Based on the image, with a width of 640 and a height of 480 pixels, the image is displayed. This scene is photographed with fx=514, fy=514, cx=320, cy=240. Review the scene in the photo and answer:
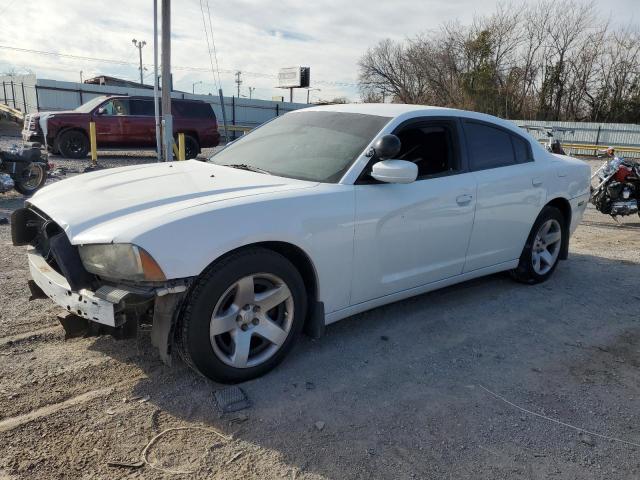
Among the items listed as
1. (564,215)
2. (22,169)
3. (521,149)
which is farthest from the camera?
(22,169)

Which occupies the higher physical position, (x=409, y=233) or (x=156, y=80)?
(x=156, y=80)

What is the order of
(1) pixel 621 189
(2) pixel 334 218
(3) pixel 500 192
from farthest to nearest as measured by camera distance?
(1) pixel 621 189, (3) pixel 500 192, (2) pixel 334 218

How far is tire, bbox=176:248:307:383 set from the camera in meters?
2.71

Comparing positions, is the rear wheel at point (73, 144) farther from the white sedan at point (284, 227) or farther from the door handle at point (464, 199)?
the door handle at point (464, 199)

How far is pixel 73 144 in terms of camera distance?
1448 cm

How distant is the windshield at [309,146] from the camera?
3.49 metres

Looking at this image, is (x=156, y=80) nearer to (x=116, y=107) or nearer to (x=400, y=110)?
(x=116, y=107)

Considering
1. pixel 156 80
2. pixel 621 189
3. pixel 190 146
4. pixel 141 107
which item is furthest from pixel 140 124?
pixel 621 189

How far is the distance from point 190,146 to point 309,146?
43.5ft

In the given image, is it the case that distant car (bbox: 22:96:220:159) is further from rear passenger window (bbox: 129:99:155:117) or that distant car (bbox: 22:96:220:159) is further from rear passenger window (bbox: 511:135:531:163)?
rear passenger window (bbox: 511:135:531:163)

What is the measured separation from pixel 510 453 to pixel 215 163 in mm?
2853

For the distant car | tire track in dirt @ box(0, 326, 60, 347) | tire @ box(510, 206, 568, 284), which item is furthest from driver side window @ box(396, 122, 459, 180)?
the distant car

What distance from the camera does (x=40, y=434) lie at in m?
2.46

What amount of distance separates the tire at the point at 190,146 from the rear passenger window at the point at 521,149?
1286 centimetres
